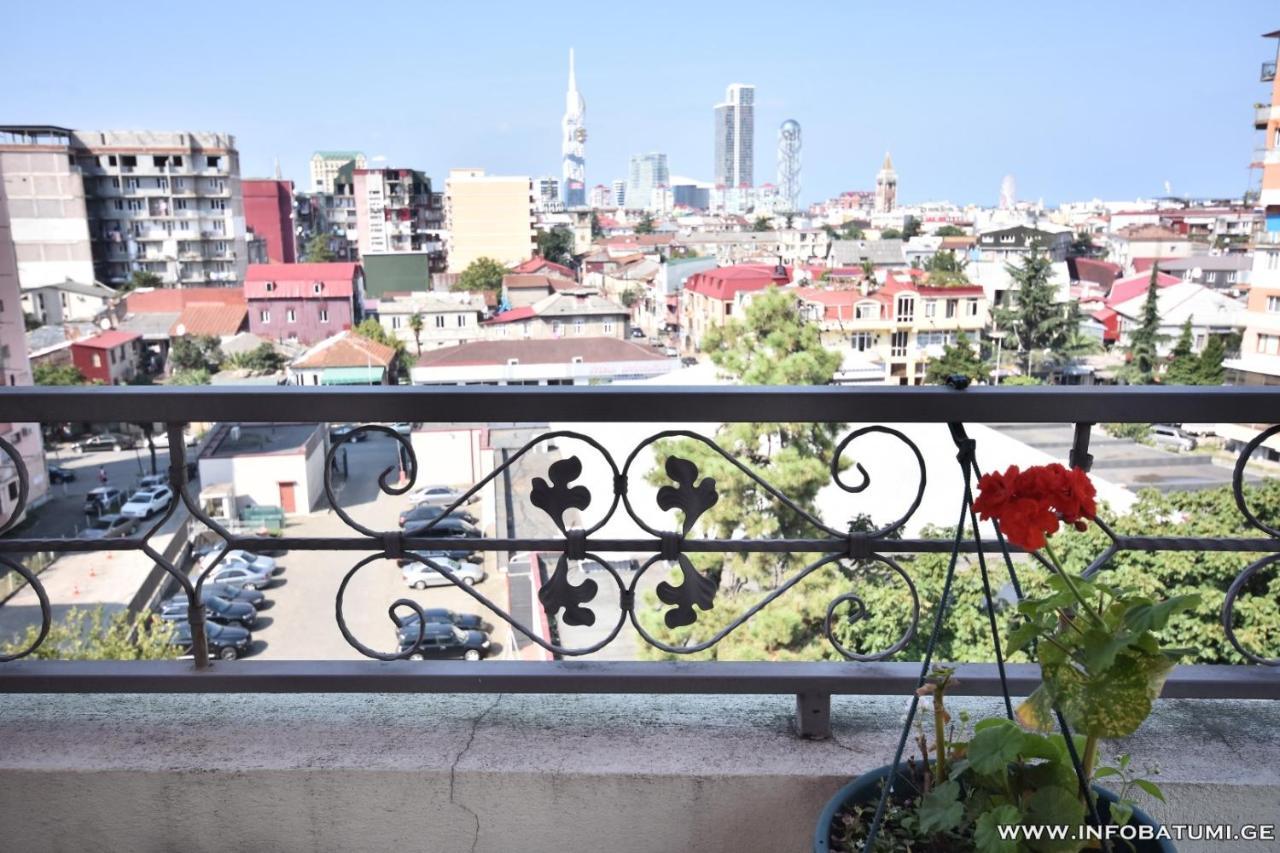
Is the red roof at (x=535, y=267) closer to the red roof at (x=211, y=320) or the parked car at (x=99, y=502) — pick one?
the red roof at (x=211, y=320)

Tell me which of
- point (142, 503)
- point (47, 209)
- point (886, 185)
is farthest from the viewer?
point (886, 185)

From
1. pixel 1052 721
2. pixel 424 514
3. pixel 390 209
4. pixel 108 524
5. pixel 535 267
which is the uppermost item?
pixel 390 209

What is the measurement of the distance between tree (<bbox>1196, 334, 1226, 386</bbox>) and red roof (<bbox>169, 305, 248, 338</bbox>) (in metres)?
26.7

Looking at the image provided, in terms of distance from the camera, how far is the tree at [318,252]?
48.9 metres

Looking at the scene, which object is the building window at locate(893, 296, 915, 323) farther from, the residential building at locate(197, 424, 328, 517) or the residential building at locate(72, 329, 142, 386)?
the residential building at locate(72, 329, 142, 386)

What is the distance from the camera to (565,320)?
28.7 metres

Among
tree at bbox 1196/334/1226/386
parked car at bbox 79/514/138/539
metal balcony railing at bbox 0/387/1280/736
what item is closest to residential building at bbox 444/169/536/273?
parked car at bbox 79/514/138/539

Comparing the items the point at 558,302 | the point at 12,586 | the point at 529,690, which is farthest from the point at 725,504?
the point at 558,302

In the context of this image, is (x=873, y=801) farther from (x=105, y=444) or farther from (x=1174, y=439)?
(x=105, y=444)

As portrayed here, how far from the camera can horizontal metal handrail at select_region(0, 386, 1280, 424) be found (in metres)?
0.89

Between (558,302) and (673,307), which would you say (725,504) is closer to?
(558,302)

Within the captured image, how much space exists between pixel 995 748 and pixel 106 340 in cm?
2863

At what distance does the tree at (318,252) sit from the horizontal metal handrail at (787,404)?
48994 millimetres

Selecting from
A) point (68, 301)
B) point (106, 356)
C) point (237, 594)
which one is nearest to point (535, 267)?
point (68, 301)
